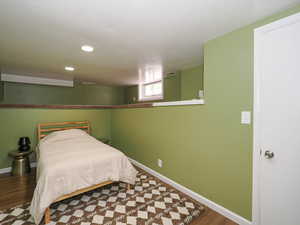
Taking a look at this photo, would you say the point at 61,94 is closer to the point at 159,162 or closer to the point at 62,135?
the point at 62,135

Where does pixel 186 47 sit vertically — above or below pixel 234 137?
above

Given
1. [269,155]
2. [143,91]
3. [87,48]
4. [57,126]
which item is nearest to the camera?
[269,155]

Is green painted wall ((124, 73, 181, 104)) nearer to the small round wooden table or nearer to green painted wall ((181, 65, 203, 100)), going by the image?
green painted wall ((181, 65, 203, 100))

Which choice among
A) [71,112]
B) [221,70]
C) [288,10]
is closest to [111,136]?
[71,112]

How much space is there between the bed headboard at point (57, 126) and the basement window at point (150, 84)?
76.8 inches

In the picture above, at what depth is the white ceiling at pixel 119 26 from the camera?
1.17 m

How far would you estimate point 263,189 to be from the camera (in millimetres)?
1314

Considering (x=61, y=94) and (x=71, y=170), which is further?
(x=61, y=94)

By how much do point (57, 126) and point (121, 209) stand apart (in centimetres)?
249

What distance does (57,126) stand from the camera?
314 centimetres

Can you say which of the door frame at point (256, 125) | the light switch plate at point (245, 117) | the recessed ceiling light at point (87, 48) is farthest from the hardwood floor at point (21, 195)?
the recessed ceiling light at point (87, 48)

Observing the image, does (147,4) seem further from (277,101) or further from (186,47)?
(277,101)

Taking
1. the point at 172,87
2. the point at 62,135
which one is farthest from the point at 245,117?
the point at 62,135

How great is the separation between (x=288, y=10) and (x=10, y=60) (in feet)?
13.2
